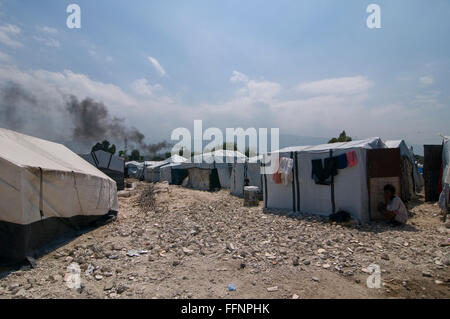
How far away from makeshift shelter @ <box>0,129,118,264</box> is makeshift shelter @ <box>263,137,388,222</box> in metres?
6.50

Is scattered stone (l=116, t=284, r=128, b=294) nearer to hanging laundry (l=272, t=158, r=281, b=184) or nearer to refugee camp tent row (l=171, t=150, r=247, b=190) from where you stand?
hanging laundry (l=272, t=158, r=281, b=184)

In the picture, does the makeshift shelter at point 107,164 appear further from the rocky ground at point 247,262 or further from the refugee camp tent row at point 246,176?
the rocky ground at point 247,262

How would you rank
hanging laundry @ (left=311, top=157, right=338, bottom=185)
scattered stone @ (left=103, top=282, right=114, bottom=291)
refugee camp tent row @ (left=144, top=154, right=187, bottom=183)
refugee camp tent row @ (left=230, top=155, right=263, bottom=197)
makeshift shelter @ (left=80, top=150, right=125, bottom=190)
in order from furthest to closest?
refugee camp tent row @ (left=144, top=154, right=187, bottom=183) → makeshift shelter @ (left=80, top=150, right=125, bottom=190) → refugee camp tent row @ (left=230, top=155, right=263, bottom=197) → hanging laundry @ (left=311, top=157, right=338, bottom=185) → scattered stone @ (left=103, top=282, right=114, bottom=291)

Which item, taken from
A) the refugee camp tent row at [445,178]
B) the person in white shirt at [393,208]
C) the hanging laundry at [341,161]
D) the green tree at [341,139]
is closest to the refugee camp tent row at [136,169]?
the green tree at [341,139]

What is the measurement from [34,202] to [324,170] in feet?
25.0

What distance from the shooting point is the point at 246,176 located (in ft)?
49.6

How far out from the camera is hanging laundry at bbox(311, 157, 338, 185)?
757 cm

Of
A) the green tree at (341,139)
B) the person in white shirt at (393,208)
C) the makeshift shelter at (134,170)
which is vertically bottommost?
the person in white shirt at (393,208)

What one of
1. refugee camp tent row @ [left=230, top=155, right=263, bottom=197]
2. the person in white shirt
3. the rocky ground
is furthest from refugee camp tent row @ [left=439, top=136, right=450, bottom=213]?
refugee camp tent row @ [left=230, top=155, right=263, bottom=197]

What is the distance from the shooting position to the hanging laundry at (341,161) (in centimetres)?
729

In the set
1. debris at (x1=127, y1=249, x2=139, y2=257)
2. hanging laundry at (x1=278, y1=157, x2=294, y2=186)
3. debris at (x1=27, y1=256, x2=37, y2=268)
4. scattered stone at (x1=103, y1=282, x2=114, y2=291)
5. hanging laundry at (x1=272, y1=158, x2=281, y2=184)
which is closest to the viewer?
scattered stone at (x1=103, y1=282, x2=114, y2=291)
